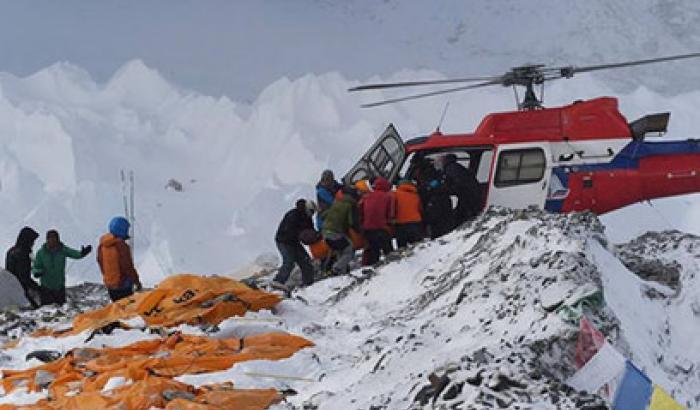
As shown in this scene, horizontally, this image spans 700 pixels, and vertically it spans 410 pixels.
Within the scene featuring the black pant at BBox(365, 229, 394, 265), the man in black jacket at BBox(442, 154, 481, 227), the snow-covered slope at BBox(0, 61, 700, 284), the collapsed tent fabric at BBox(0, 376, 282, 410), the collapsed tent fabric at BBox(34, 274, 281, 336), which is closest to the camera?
the collapsed tent fabric at BBox(0, 376, 282, 410)

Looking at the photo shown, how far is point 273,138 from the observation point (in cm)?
1588

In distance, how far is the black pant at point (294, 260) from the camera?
8.00 meters

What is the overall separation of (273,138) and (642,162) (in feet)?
27.9

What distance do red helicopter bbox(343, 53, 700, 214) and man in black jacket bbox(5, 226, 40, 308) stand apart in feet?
12.3

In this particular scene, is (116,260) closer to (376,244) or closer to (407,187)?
(376,244)

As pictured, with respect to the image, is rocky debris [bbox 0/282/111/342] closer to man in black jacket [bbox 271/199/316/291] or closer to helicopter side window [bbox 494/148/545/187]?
man in black jacket [bbox 271/199/316/291]

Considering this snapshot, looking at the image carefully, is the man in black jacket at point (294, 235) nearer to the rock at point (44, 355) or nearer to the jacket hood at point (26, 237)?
the jacket hood at point (26, 237)

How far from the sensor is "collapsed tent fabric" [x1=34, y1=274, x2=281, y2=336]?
247 inches

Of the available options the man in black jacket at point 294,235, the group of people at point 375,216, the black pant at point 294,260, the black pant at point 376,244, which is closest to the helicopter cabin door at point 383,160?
the group of people at point 375,216

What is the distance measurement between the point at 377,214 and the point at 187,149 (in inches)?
348

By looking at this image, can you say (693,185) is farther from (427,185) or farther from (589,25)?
(589,25)

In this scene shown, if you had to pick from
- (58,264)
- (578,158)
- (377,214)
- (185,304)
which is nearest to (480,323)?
(185,304)

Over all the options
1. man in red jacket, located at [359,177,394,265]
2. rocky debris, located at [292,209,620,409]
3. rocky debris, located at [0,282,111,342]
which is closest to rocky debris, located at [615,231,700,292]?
rocky debris, located at [292,209,620,409]

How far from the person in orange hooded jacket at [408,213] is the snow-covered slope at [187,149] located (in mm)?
5616
